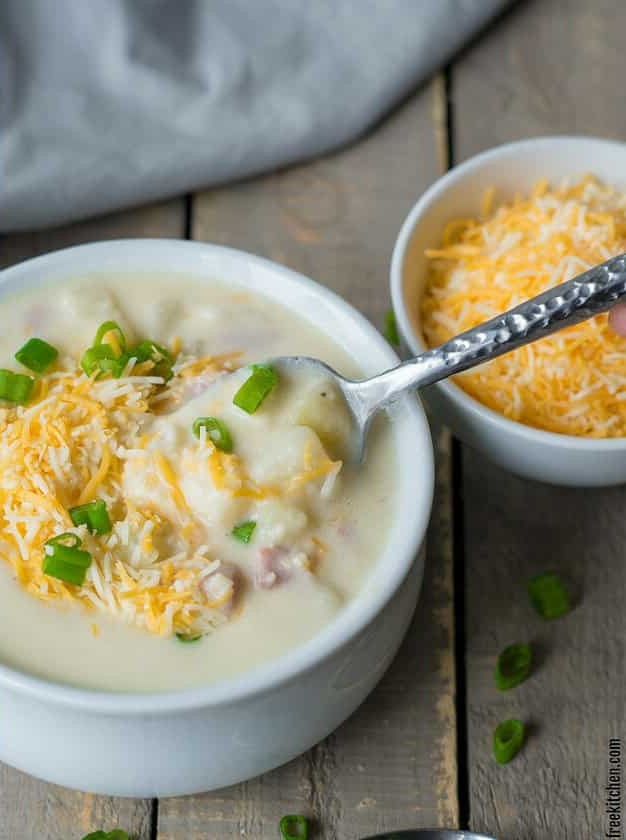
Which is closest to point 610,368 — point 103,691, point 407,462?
point 407,462

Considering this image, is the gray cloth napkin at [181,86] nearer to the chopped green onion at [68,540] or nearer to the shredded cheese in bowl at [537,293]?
the shredded cheese in bowl at [537,293]

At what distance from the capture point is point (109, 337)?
72.9 inches

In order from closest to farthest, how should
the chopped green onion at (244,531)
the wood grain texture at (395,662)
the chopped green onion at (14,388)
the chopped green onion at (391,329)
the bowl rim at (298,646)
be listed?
the bowl rim at (298,646), the chopped green onion at (244,531), the chopped green onion at (14,388), the wood grain texture at (395,662), the chopped green onion at (391,329)

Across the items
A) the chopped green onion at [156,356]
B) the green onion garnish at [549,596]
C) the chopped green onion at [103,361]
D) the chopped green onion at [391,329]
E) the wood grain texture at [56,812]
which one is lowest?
the wood grain texture at [56,812]

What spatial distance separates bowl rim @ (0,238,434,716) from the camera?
154 centimetres

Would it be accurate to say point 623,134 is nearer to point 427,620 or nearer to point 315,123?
point 315,123

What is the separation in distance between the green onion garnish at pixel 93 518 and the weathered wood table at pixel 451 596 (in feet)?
1.63

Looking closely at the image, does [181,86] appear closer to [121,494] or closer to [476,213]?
[476,213]

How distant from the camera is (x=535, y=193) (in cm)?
230

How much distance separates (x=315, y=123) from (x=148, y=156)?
0.35m

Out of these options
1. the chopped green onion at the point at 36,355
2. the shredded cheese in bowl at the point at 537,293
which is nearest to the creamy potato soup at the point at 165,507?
the chopped green onion at the point at 36,355

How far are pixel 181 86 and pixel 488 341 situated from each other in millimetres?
1051

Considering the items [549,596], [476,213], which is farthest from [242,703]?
[476,213]

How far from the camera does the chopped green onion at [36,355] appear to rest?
1814 mm
